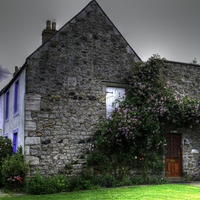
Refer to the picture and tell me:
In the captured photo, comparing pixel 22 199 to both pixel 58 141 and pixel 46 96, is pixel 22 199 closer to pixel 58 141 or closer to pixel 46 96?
pixel 58 141

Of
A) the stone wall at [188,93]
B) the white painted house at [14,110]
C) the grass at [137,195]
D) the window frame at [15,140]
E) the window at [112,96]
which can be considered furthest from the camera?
the stone wall at [188,93]

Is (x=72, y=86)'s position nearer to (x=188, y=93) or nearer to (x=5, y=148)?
(x=5, y=148)

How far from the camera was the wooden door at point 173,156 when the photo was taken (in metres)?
15.1

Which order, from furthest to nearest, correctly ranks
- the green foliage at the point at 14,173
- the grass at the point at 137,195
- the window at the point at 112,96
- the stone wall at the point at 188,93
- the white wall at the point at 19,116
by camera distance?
1. the stone wall at the point at 188,93
2. the window at the point at 112,96
3. the white wall at the point at 19,116
4. the green foliage at the point at 14,173
5. the grass at the point at 137,195

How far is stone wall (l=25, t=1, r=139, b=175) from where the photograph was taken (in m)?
12.5

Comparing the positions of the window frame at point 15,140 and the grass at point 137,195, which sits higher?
the window frame at point 15,140

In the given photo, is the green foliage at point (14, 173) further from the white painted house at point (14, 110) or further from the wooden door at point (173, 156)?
the wooden door at point (173, 156)

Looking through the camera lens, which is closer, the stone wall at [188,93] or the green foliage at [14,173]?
the green foliage at [14,173]

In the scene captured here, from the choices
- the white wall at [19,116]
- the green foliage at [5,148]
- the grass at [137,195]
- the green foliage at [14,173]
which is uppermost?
the white wall at [19,116]

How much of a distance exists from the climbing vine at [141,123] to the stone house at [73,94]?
0.54 m

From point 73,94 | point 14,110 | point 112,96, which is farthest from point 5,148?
point 112,96

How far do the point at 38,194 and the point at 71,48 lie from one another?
608 centimetres

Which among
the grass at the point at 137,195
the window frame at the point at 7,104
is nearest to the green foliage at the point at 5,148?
the window frame at the point at 7,104

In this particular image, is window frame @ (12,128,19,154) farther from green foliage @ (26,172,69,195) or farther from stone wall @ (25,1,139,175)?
green foliage @ (26,172,69,195)
